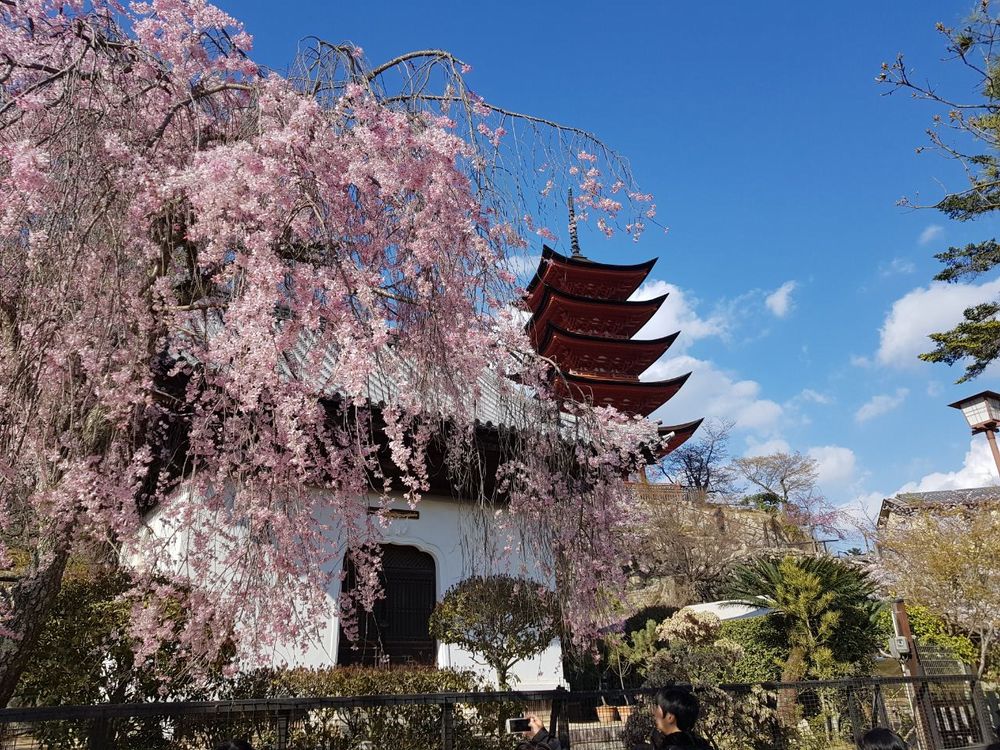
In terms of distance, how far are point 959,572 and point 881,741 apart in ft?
A: 43.2

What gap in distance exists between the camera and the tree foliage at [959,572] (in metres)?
13.1

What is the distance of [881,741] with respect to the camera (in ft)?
10.5

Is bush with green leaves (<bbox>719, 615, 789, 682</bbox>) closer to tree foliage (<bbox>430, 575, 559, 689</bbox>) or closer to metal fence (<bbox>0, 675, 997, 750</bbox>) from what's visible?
metal fence (<bbox>0, 675, 997, 750</bbox>)

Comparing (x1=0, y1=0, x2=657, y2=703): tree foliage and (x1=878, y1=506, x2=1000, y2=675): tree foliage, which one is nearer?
(x1=0, y1=0, x2=657, y2=703): tree foliage

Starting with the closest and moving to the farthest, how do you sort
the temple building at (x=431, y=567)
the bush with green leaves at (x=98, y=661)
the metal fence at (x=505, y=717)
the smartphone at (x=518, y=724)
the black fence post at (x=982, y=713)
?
the metal fence at (x=505, y=717)
the smartphone at (x=518, y=724)
the bush with green leaves at (x=98, y=661)
the temple building at (x=431, y=567)
the black fence post at (x=982, y=713)

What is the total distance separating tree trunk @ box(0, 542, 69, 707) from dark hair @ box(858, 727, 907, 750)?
193 inches

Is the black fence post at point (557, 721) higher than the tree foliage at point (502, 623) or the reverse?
the reverse

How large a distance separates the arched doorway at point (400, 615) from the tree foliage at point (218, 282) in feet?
13.1

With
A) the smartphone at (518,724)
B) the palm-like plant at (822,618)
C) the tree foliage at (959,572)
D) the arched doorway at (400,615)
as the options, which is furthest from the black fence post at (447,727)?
the tree foliage at (959,572)

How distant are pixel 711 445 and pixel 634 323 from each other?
40.7 feet

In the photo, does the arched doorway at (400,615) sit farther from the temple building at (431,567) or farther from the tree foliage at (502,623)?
the tree foliage at (502,623)

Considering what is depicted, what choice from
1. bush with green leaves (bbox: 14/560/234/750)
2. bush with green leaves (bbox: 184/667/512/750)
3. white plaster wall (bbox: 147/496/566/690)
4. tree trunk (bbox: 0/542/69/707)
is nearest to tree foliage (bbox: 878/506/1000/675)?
white plaster wall (bbox: 147/496/566/690)

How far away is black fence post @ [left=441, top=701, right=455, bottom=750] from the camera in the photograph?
5.18 metres

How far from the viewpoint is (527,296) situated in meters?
5.55
